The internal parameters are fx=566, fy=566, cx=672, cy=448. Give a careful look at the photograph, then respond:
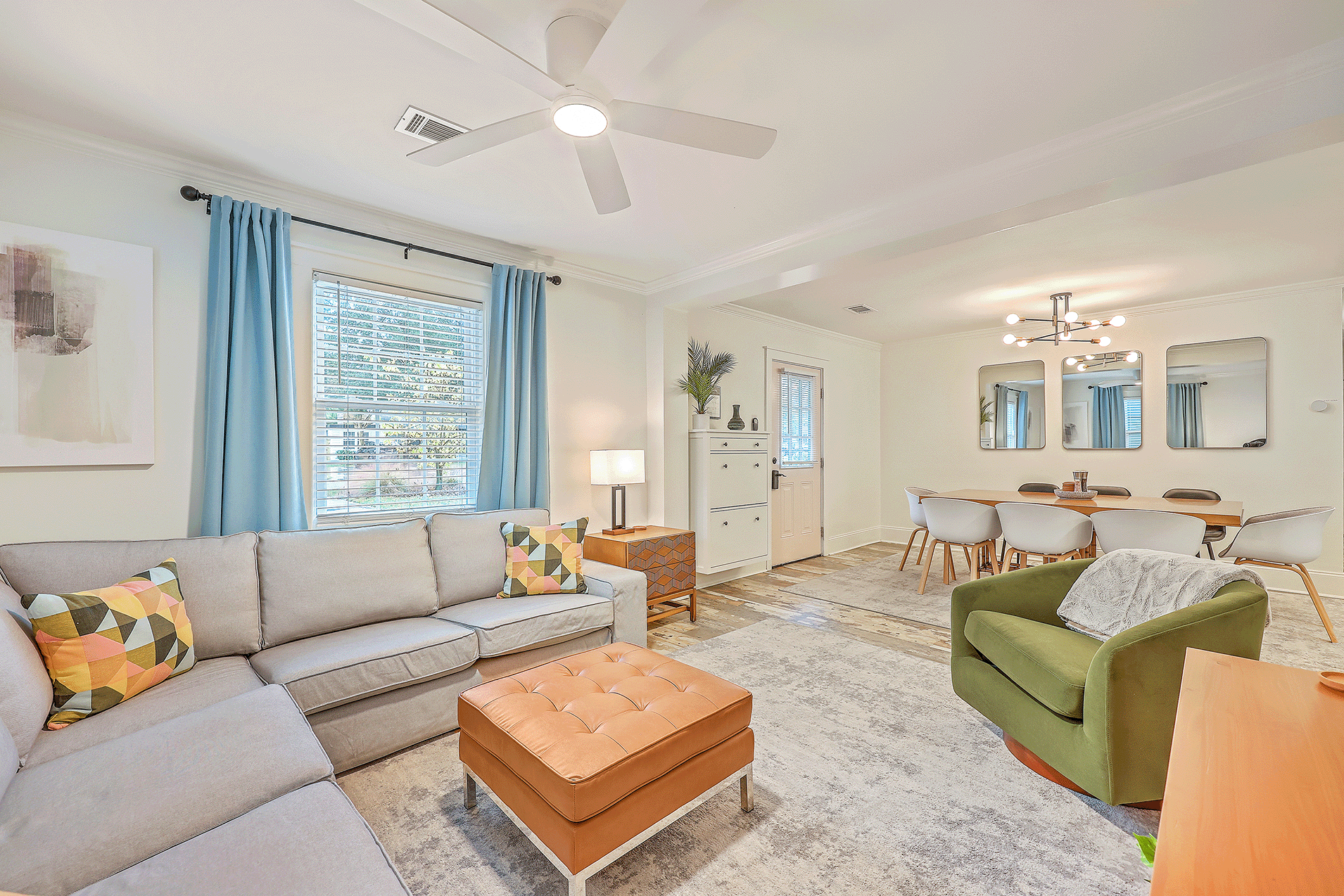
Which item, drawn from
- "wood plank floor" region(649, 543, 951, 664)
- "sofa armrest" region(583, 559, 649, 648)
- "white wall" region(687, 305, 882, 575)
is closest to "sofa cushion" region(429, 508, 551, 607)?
"sofa armrest" region(583, 559, 649, 648)

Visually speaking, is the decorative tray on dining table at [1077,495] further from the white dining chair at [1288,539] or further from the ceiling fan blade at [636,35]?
the ceiling fan blade at [636,35]

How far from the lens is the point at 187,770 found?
4.27ft

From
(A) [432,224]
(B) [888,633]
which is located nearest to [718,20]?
(A) [432,224]

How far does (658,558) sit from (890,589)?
218 cm

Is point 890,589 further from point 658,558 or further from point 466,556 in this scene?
point 466,556

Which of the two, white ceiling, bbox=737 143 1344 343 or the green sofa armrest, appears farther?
white ceiling, bbox=737 143 1344 343

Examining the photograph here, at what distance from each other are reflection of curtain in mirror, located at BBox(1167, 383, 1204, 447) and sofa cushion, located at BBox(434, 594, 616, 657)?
534cm

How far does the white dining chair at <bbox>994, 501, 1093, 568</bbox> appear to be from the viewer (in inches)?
154

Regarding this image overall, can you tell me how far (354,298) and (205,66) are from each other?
1.25 metres

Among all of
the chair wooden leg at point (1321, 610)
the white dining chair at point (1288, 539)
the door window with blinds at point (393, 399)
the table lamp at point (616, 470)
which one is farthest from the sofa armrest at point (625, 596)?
the chair wooden leg at point (1321, 610)

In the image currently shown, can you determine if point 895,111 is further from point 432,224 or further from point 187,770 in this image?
point 187,770

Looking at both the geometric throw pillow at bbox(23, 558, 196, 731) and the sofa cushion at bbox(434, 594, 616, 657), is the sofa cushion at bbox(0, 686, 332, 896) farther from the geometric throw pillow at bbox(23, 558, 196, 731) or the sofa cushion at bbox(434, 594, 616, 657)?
the sofa cushion at bbox(434, 594, 616, 657)

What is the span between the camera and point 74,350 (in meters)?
2.30

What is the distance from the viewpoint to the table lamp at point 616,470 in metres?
3.82
